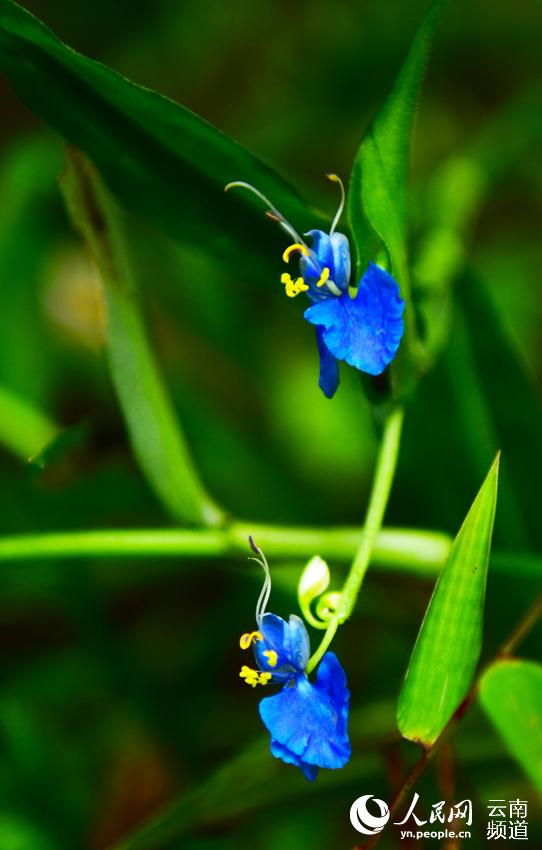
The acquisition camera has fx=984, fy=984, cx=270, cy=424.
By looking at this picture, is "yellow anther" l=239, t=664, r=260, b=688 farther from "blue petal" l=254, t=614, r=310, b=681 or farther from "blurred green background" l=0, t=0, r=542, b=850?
"blurred green background" l=0, t=0, r=542, b=850

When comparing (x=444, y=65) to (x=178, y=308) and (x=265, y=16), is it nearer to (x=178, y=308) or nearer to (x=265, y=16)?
(x=265, y=16)

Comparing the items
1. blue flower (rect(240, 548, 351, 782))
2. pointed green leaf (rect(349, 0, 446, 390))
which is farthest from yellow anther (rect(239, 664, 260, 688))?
pointed green leaf (rect(349, 0, 446, 390))

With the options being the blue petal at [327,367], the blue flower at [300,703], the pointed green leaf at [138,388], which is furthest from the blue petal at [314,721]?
the pointed green leaf at [138,388]

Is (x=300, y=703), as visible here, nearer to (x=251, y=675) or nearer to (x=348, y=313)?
(x=251, y=675)

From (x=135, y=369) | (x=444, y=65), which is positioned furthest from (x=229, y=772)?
(x=444, y=65)

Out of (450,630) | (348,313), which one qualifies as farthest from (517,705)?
(348,313)

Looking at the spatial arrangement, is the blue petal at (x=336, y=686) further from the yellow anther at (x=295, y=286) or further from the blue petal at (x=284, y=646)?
the yellow anther at (x=295, y=286)

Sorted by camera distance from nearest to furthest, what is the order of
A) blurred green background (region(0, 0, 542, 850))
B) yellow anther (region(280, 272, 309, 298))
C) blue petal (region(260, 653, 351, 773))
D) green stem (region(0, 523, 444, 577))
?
blue petal (region(260, 653, 351, 773)) → yellow anther (region(280, 272, 309, 298)) → green stem (region(0, 523, 444, 577)) → blurred green background (region(0, 0, 542, 850))
